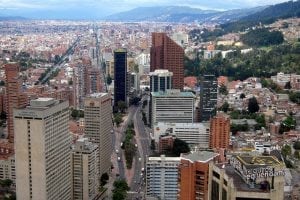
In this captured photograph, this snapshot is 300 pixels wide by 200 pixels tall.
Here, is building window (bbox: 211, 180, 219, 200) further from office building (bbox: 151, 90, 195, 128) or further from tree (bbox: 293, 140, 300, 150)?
office building (bbox: 151, 90, 195, 128)

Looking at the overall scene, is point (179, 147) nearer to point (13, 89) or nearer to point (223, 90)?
point (13, 89)

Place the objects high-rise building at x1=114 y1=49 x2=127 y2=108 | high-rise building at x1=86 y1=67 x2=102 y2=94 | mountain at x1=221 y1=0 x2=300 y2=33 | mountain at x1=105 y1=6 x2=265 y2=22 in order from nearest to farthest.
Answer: high-rise building at x1=114 y1=49 x2=127 y2=108, high-rise building at x1=86 y1=67 x2=102 y2=94, mountain at x1=221 y1=0 x2=300 y2=33, mountain at x1=105 y1=6 x2=265 y2=22

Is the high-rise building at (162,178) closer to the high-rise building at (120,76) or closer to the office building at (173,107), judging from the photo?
the office building at (173,107)

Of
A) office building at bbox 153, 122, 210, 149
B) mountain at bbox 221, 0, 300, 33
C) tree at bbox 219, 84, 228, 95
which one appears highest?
mountain at bbox 221, 0, 300, 33

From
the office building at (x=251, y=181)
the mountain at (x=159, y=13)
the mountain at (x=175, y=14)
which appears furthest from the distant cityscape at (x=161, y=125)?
the mountain at (x=159, y=13)

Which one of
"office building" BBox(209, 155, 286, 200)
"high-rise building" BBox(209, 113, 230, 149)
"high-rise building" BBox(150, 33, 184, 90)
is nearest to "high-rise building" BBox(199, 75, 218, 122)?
"high-rise building" BBox(209, 113, 230, 149)

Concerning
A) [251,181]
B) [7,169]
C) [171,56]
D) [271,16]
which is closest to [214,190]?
[251,181]

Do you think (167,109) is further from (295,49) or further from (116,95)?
(295,49)
